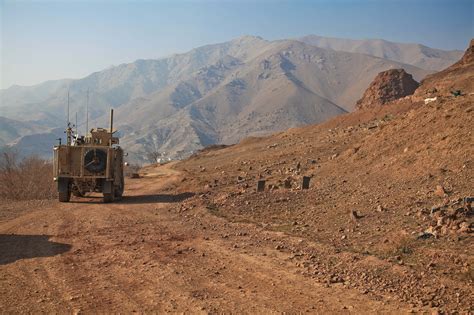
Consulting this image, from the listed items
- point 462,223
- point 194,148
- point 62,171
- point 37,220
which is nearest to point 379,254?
point 462,223

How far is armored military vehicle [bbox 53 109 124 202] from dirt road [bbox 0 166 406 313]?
191 inches

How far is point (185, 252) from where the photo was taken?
33.6ft

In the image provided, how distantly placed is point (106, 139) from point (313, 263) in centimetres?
1392

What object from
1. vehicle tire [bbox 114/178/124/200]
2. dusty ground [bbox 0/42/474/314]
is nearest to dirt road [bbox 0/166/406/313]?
dusty ground [bbox 0/42/474/314]

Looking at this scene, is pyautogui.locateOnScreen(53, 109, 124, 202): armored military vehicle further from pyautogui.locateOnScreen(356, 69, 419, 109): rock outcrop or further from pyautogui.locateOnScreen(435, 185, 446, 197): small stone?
pyautogui.locateOnScreen(356, 69, 419, 109): rock outcrop

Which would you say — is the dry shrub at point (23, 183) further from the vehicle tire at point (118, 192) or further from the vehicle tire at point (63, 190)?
the vehicle tire at point (63, 190)

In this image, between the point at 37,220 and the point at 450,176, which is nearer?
the point at 450,176

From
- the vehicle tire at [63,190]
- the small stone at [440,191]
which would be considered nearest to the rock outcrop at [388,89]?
the vehicle tire at [63,190]

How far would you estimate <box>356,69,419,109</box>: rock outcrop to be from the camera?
5919 cm

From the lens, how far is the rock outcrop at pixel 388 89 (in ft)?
194

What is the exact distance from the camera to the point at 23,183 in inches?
1001

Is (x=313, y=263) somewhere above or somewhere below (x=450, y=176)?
below

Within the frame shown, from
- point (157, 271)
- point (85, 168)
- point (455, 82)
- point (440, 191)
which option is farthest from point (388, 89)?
point (157, 271)

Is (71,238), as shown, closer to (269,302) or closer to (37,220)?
(37,220)
